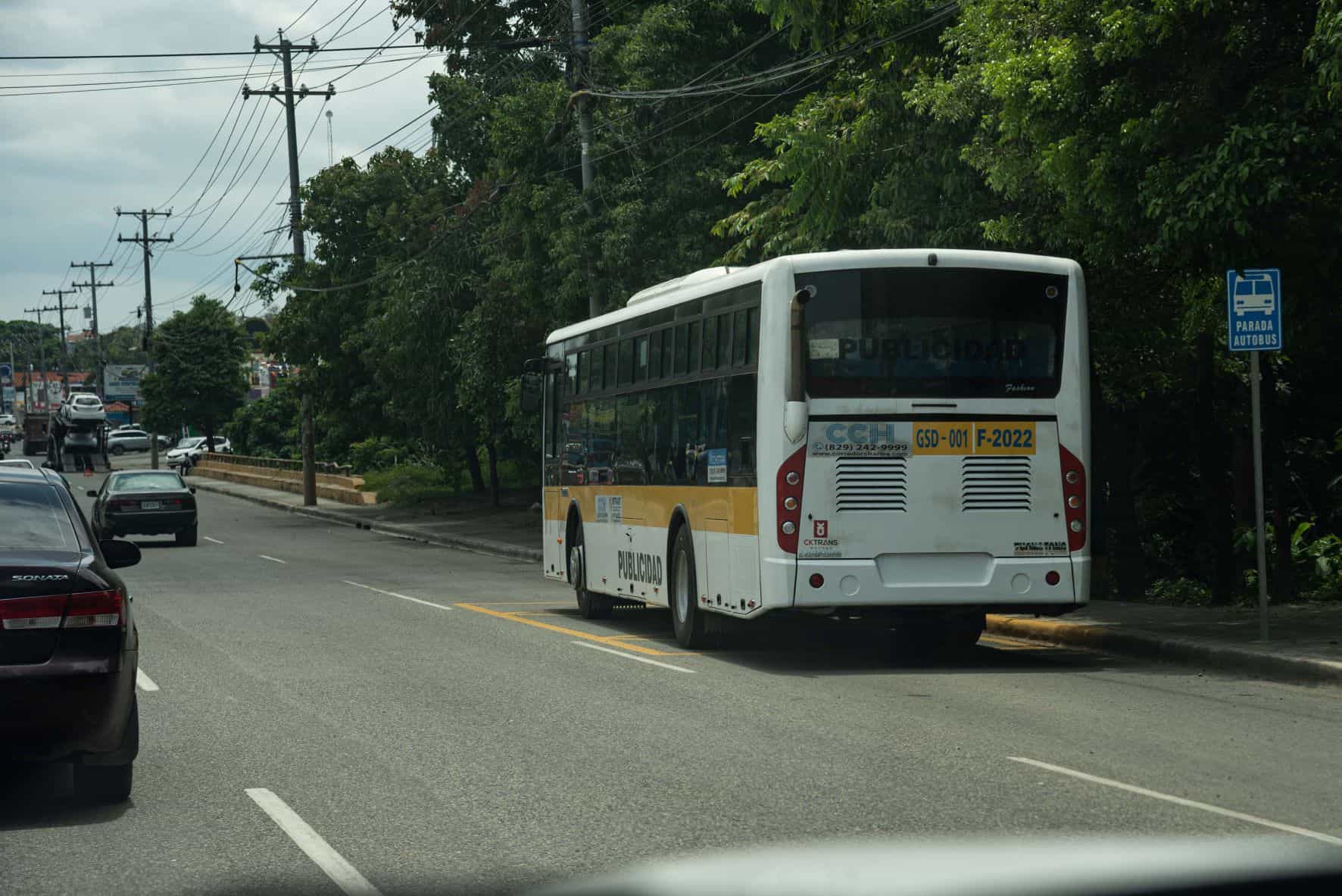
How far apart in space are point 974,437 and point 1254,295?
7.93 feet

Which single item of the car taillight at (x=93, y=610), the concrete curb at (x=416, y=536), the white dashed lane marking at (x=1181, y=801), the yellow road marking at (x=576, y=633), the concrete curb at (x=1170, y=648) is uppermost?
the car taillight at (x=93, y=610)

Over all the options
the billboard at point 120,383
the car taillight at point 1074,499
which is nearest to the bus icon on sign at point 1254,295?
the car taillight at point 1074,499

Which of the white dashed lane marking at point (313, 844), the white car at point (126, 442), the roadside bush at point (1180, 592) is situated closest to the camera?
the white dashed lane marking at point (313, 844)

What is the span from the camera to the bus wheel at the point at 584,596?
63.5 feet

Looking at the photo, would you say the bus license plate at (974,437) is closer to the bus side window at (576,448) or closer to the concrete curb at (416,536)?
the bus side window at (576,448)

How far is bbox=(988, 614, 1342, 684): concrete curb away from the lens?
12.5 metres

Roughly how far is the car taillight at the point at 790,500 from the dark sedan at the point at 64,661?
6.16 metres

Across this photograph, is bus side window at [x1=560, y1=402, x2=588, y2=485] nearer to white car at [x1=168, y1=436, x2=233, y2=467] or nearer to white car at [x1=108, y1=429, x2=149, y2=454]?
white car at [x1=168, y1=436, x2=233, y2=467]

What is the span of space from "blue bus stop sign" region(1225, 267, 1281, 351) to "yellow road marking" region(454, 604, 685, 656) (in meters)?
5.49

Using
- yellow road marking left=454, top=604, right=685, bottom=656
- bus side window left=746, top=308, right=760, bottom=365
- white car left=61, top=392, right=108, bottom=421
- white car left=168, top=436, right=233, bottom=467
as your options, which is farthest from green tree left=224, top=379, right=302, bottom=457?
bus side window left=746, top=308, right=760, bottom=365

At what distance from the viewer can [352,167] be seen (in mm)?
46531

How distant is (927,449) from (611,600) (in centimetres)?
666

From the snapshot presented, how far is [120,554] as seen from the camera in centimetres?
959

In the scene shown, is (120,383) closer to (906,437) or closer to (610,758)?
(906,437)
